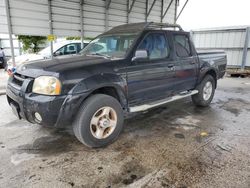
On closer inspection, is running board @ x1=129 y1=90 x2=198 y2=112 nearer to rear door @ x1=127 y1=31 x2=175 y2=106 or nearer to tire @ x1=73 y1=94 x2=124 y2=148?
rear door @ x1=127 y1=31 x2=175 y2=106

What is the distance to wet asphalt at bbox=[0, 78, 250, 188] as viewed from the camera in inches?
87.7

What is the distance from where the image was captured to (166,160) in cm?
262

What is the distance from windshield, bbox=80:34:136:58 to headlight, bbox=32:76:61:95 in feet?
3.78

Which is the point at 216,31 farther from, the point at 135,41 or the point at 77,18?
the point at 135,41

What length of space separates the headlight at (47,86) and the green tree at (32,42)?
1256 centimetres

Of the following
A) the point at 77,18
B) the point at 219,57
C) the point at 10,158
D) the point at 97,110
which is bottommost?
the point at 10,158

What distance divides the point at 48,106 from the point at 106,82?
83 cm

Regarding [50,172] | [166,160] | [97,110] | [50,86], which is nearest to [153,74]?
[97,110]

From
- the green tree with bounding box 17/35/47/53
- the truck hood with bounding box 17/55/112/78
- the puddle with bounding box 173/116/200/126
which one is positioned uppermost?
the green tree with bounding box 17/35/47/53

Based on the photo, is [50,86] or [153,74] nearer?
[50,86]

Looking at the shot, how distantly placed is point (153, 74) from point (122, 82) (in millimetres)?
727

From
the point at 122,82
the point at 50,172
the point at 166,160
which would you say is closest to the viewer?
the point at 50,172

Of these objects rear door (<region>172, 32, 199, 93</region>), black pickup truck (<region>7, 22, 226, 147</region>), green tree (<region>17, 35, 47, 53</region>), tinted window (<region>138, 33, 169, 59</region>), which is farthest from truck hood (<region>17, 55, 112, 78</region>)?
green tree (<region>17, 35, 47, 53</region>)

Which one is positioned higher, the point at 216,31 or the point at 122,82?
the point at 216,31
